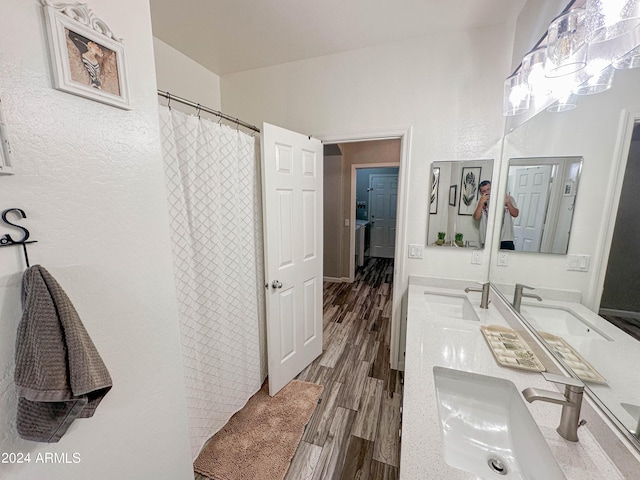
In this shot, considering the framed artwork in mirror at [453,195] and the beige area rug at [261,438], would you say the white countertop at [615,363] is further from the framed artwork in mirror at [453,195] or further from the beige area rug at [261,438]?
the beige area rug at [261,438]

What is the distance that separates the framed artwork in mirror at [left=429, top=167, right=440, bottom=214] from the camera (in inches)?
74.9

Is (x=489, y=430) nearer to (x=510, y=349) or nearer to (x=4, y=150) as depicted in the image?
(x=510, y=349)

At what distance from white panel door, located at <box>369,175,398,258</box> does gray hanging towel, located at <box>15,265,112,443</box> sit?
570 cm

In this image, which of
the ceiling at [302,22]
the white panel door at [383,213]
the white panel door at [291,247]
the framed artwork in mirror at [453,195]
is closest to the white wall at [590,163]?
the framed artwork in mirror at [453,195]

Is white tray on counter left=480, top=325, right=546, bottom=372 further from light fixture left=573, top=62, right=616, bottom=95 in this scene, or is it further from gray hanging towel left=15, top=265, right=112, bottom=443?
gray hanging towel left=15, top=265, right=112, bottom=443

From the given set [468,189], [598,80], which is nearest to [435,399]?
[598,80]

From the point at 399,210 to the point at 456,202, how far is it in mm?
413

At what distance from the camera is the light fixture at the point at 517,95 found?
1342 mm

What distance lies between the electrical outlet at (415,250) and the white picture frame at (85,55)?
6.20ft

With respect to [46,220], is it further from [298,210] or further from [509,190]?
[509,190]

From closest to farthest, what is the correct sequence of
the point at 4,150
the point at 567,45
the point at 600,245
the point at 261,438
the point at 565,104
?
the point at 4,150, the point at 600,245, the point at 567,45, the point at 565,104, the point at 261,438

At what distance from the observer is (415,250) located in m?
2.04

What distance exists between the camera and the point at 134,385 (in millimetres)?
903

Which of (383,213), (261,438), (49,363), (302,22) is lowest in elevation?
(261,438)
